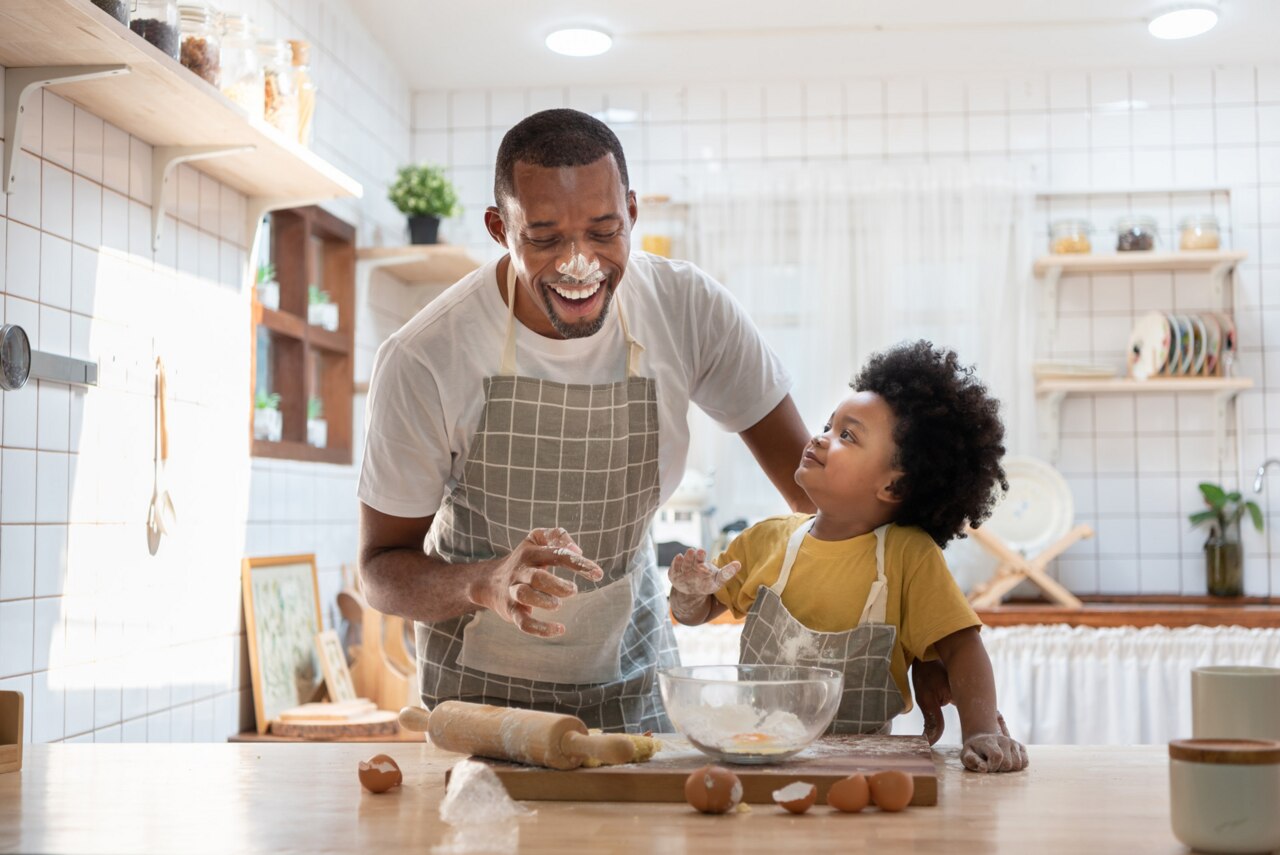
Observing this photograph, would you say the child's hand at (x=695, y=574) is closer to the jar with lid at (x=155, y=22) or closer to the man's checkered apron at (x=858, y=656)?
the man's checkered apron at (x=858, y=656)

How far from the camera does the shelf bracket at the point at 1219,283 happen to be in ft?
14.4

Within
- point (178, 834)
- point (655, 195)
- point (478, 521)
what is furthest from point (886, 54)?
point (178, 834)

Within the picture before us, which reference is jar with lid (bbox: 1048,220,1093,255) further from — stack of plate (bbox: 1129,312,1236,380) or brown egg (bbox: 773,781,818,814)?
brown egg (bbox: 773,781,818,814)

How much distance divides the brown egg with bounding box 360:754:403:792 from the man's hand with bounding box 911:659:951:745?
63 centimetres

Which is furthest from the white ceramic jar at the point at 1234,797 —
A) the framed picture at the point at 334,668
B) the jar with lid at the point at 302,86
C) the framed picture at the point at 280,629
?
the framed picture at the point at 334,668

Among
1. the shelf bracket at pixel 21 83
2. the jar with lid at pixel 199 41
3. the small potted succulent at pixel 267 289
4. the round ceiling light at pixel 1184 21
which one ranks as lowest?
the small potted succulent at pixel 267 289

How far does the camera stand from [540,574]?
1.22 meters

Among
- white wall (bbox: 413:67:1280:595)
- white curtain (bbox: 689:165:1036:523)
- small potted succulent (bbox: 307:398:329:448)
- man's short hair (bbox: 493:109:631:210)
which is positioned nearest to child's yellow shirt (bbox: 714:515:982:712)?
man's short hair (bbox: 493:109:631:210)

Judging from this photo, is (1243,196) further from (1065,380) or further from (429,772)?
(429,772)

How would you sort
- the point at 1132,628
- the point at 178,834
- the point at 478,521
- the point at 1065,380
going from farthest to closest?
the point at 1065,380, the point at 1132,628, the point at 478,521, the point at 178,834

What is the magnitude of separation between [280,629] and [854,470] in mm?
1991

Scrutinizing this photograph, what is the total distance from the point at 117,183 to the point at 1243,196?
363 cm

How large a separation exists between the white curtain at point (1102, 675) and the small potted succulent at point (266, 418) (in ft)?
4.28

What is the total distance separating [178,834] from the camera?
1016 mm
